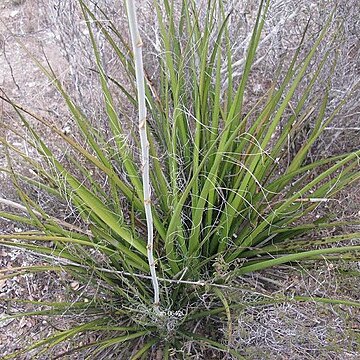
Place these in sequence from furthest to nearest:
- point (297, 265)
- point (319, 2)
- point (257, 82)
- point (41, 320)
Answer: point (257, 82), point (319, 2), point (41, 320), point (297, 265)

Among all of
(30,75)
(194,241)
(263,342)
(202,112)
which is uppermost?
(30,75)

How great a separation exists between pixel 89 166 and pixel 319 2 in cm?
106

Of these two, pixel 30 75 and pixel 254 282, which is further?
→ pixel 30 75

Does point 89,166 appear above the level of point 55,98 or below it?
below

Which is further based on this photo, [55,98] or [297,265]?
[55,98]

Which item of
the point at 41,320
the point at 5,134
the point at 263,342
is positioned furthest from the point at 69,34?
the point at 263,342

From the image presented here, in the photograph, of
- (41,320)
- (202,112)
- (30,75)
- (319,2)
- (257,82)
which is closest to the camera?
(202,112)

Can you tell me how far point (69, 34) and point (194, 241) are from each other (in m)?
0.91

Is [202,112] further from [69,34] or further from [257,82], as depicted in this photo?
[257,82]

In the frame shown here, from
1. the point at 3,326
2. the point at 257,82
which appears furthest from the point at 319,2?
the point at 3,326

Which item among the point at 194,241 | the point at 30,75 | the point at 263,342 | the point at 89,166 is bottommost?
the point at 263,342

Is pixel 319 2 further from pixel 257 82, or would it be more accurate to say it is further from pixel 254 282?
pixel 254 282

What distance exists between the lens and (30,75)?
7.91 feet

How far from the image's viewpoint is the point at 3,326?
5.65 feet
